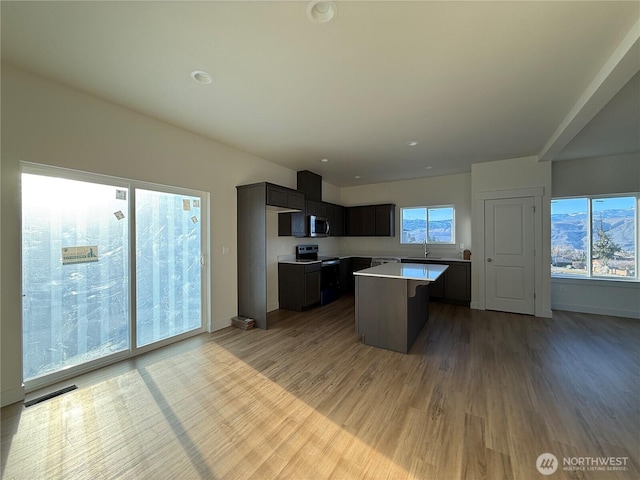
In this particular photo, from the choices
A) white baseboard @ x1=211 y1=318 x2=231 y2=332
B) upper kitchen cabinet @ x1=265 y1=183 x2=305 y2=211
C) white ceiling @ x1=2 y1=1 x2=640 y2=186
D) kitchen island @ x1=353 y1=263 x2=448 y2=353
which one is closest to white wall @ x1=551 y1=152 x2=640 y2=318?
white ceiling @ x1=2 y1=1 x2=640 y2=186

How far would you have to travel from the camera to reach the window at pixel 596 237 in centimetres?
434

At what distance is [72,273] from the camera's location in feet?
8.25

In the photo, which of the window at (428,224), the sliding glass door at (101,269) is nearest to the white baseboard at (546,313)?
the window at (428,224)

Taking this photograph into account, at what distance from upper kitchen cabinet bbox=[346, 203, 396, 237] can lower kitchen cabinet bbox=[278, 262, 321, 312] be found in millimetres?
2005

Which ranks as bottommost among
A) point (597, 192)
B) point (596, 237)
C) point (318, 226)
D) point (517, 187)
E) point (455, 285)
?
point (455, 285)

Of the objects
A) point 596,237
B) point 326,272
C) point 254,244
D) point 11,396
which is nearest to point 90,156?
point 254,244

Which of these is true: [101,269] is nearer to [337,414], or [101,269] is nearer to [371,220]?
[337,414]

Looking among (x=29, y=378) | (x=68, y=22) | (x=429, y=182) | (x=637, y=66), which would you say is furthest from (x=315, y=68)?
(x=429, y=182)

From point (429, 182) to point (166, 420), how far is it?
6139 millimetres

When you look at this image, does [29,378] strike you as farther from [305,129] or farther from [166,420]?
[305,129]

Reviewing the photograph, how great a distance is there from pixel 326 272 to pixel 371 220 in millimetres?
1956

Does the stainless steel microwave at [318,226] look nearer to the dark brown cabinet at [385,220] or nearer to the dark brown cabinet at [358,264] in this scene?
the dark brown cabinet at [358,264]

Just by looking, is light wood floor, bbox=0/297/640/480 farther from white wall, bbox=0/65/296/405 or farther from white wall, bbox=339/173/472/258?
white wall, bbox=339/173/472/258

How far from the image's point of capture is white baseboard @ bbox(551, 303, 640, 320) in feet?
13.7
